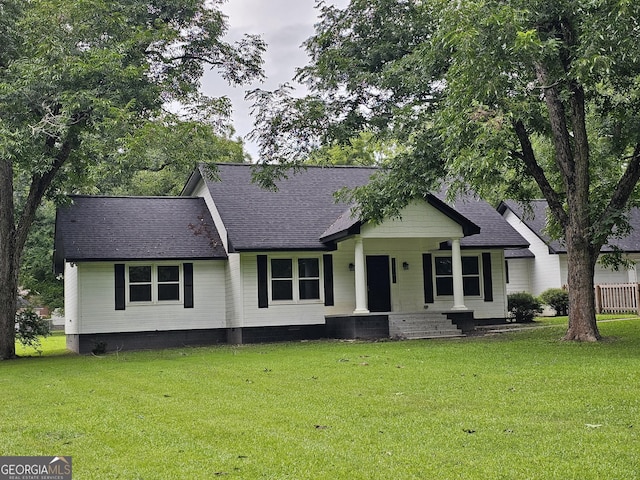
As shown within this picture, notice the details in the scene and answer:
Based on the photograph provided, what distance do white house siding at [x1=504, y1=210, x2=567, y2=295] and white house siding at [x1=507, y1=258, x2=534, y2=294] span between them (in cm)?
25

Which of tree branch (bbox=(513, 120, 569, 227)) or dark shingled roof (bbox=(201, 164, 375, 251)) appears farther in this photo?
dark shingled roof (bbox=(201, 164, 375, 251))

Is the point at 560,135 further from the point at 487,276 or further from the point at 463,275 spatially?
the point at 487,276

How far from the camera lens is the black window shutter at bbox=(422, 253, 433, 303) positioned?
23891mm

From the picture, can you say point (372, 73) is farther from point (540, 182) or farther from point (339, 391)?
point (339, 391)

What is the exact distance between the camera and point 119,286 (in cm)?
2156

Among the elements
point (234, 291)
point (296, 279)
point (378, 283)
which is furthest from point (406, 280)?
point (234, 291)

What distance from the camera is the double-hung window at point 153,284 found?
859 inches

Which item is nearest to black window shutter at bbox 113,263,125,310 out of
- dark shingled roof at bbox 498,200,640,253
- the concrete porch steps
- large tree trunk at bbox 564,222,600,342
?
the concrete porch steps

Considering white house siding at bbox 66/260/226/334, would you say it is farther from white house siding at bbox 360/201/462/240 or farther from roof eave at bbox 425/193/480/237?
roof eave at bbox 425/193/480/237

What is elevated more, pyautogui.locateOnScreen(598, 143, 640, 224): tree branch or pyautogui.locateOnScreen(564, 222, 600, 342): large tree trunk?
pyautogui.locateOnScreen(598, 143, 640, 224): tree branch

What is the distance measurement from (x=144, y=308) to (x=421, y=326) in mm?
8465

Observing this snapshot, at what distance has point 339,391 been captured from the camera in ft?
32.1

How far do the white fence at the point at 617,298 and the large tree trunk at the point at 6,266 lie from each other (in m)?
20.6

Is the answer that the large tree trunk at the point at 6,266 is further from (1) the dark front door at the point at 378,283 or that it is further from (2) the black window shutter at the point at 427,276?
(2) the black window shutter at the point at 427,276
